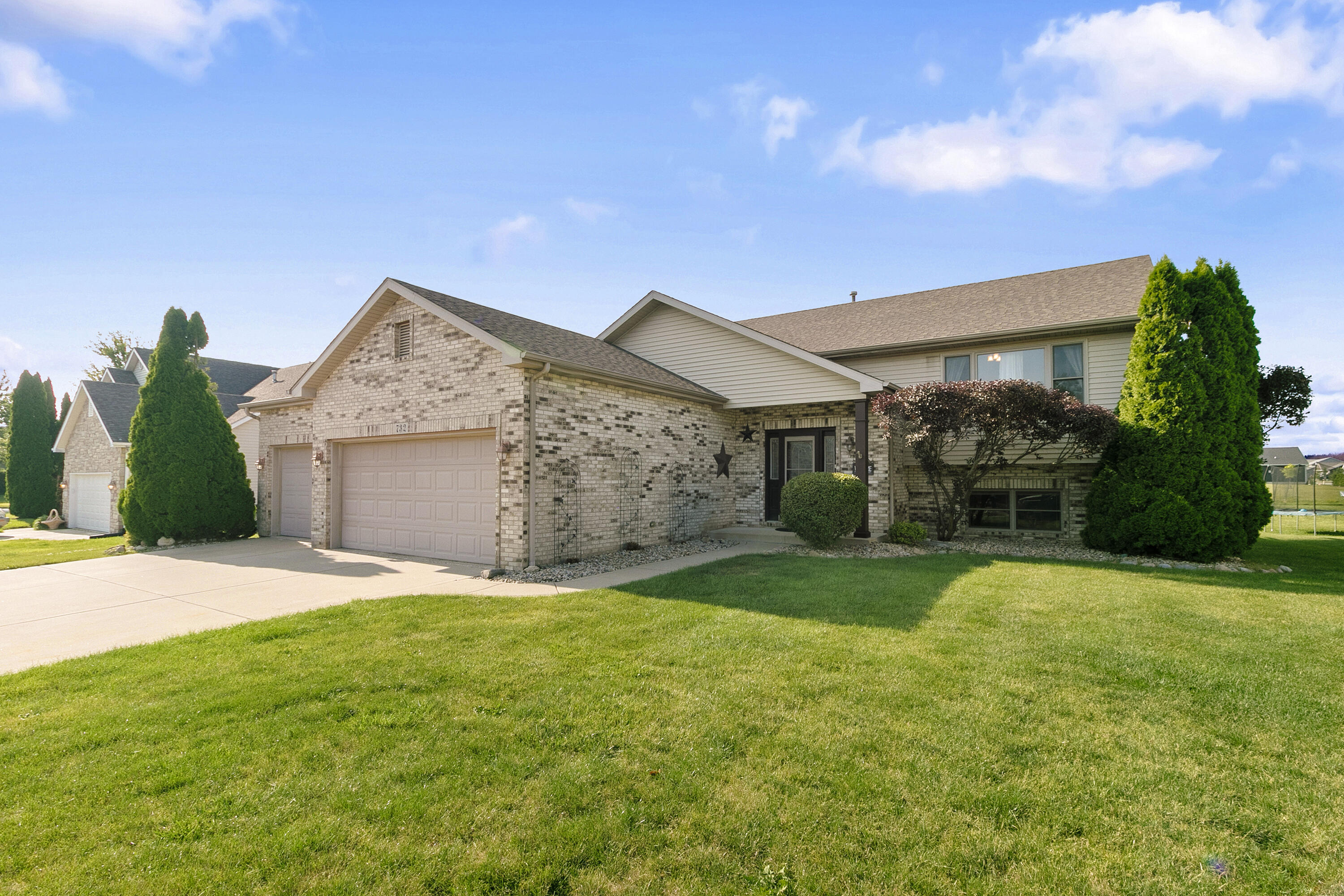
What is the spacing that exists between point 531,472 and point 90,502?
19.4 metres

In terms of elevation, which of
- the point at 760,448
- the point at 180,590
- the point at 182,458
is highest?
the point at 760,448

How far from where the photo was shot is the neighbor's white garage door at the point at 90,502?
60.0 ft

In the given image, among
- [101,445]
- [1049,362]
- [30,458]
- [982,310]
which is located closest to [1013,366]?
[1049,362]

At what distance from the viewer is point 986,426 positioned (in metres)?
11.2

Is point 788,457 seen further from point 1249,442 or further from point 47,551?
point 47,551

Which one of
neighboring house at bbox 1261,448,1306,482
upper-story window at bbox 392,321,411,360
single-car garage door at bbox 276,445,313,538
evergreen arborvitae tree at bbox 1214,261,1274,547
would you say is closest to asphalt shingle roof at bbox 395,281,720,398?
upper-story window at bbox 392,321,411,360

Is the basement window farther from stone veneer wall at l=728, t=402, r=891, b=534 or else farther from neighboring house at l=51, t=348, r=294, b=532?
neighboring house at l=51, t=348, r=294, b=532

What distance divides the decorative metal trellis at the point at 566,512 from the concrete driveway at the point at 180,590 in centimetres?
144

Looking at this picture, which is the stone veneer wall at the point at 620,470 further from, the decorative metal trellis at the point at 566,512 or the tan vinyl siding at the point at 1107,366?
the tan vinyl siding at the point at 1107,366

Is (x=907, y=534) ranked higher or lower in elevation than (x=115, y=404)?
lower

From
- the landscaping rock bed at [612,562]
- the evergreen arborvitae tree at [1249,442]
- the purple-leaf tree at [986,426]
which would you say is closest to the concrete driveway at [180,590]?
the landscaping rock bed at [612,562]

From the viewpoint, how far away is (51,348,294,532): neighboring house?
17953 millimetres

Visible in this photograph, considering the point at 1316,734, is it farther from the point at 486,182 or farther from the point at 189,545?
the point at 189,545

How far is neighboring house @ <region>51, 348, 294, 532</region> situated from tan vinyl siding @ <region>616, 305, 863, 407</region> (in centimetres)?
1221
